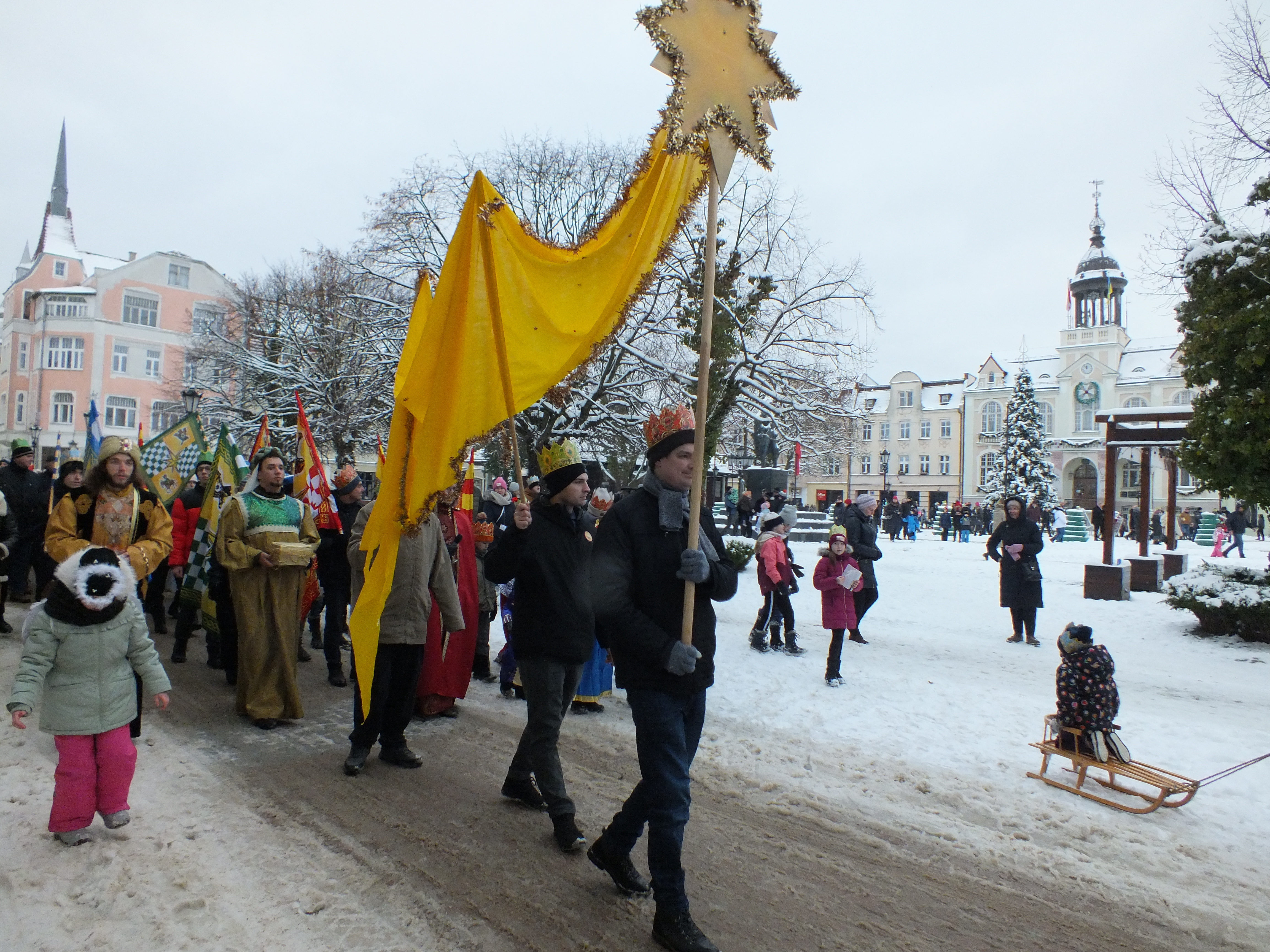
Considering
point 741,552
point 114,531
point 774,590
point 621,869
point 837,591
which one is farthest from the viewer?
point 741,552

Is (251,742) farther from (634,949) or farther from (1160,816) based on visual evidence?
(1160,816)

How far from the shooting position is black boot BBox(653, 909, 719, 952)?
3.02 meters

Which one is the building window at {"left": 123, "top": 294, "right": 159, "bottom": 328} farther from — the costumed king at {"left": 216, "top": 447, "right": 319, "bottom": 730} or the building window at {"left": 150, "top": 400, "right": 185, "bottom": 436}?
the costumed king at {"left": 216, "top": 447, "right": 319, "bottom": 730}

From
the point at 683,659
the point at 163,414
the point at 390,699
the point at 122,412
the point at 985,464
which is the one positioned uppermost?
the point at 985,464

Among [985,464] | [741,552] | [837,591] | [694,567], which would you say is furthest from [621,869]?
[985,464]

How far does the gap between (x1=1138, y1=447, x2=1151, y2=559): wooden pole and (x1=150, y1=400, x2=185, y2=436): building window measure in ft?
99.3

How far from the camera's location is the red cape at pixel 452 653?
255 inches

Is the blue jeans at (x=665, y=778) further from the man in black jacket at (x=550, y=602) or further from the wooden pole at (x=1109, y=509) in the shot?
the wooden pole at (x=1109, y=509)

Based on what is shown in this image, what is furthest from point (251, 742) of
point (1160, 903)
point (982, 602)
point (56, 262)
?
point (56, 262)

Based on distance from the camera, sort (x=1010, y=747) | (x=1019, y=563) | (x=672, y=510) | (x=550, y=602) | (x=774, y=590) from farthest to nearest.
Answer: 1. (x=1019, y=563)
2. (x=774, y=590)
3. (x=1010, y=747)
4. (x=550, y=602)
5. (x=672, y=510)

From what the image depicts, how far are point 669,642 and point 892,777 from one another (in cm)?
314

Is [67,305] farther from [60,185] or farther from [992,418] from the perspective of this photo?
[992,418]

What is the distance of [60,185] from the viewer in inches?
2712

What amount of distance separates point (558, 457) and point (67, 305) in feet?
187
